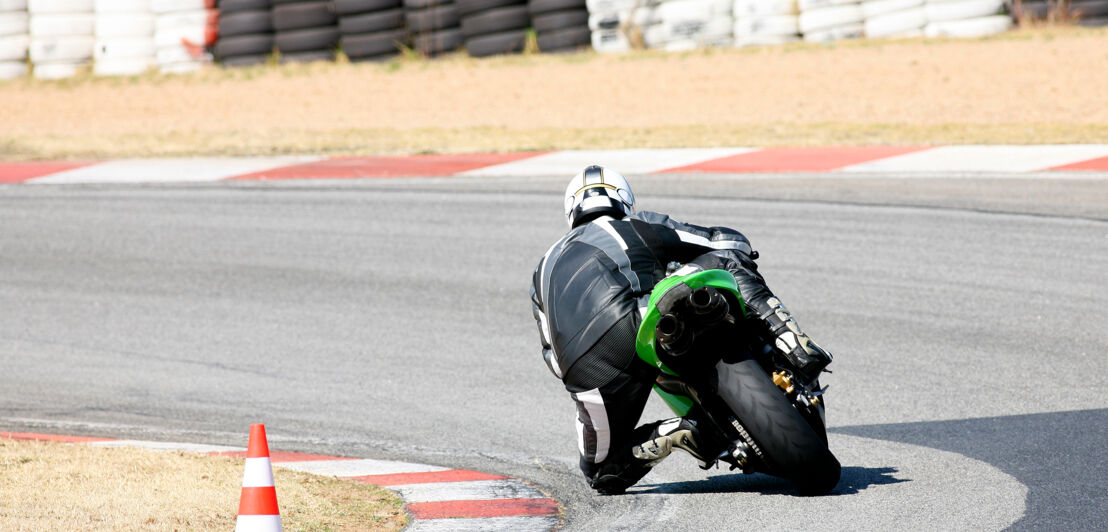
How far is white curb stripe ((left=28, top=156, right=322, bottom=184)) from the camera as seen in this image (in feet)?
44.4

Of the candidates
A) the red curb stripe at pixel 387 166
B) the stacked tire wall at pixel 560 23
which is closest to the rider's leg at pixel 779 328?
the red curb stripe at pixel 387 166

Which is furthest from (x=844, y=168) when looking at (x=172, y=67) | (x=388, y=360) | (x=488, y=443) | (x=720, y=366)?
(x=172, y=67)

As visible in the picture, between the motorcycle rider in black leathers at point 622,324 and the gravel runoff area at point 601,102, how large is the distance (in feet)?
27.2

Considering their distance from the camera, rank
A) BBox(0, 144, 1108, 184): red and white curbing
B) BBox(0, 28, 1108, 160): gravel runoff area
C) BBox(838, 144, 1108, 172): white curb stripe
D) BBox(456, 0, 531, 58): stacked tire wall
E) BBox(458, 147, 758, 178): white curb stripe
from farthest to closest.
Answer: BBox(456, 0, 531, 58): stacked tire wall → BBox(0, 28, 1108, 160): gravel runoff area → BBox(458, 147, 758, 178): white curb stripe → BBox(0, 144, 1108, 184): red and white curbing → BBox(838, 144, 1108, 172): white curb stripe

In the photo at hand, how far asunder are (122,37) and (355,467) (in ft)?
53.4

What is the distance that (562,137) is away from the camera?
47.9 feet

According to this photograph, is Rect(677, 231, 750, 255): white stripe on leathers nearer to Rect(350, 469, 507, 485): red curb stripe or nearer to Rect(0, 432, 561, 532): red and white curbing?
Rect(0, 432, 561, 532): red and white curbing

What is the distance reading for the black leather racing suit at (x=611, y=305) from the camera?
4.92 m

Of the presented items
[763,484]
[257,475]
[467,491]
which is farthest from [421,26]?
[257,475]

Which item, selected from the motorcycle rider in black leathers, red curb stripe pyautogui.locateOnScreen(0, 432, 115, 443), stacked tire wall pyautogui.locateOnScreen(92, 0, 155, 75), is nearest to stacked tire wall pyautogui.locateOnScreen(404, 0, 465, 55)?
stacked tire wall pyautogui.locateOnScreen(92, 0, 155, 75)

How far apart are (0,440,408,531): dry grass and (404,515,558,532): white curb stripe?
0.09 metres

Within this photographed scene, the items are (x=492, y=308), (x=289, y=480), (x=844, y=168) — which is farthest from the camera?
(x=844, y=168)

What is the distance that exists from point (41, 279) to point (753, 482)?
22.1 feet

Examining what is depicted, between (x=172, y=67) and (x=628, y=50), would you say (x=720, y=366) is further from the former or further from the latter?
(x=172, y=67)
